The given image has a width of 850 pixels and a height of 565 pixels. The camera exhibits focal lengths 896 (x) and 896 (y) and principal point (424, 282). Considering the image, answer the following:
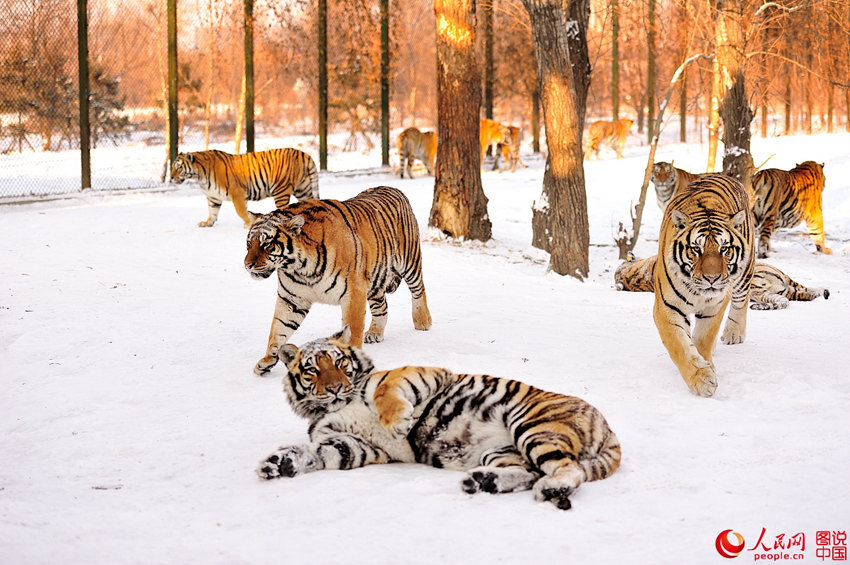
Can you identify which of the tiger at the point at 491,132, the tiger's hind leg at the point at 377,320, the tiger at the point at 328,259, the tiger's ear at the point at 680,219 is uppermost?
the tiger at the point at 491,132

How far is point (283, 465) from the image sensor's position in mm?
3225

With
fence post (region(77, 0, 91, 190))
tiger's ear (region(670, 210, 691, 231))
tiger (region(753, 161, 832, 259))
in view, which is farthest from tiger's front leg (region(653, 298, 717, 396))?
fence post (region(77, 0, 91, 190))

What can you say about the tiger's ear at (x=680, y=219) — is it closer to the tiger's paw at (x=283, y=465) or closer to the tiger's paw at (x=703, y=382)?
the tiger's paw at (x=703, y=382)

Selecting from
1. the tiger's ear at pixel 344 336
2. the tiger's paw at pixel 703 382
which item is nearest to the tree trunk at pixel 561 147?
the tiger's paw at pixel 703 382

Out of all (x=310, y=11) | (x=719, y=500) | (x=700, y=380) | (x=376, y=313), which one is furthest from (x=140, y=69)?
(x=719, y=500)

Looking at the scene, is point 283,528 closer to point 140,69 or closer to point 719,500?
point 719,500

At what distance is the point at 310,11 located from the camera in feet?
51.2

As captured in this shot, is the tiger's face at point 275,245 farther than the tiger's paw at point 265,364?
No

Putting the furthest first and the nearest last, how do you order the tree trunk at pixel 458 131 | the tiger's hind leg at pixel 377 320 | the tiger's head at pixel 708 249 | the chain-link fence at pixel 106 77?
the chain-link fence at pixel 106 77
the tree trunk at pixel 458 131
the tiger's hind leg at pixel 377 320
the tiger's head at pixel 708 249

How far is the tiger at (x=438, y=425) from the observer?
3055mm

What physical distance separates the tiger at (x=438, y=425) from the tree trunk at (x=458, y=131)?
619 cm

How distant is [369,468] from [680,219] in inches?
84.5

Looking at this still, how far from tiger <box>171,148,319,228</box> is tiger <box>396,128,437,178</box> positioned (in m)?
5.42

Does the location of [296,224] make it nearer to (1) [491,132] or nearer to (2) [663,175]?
(2) [663,175]
